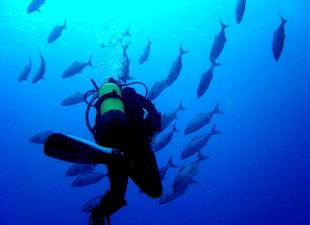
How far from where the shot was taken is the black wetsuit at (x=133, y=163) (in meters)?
3.46

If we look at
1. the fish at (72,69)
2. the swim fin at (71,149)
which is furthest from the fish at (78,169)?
the swim fin at (71,149)

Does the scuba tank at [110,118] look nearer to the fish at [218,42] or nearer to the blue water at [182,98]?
the fish at [218,42]

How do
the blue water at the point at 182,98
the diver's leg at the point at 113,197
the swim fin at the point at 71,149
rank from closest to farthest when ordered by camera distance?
the swim fin at the point at 71,149, the diver's leg at the point at 113,197, the blue water at the point at 182,98

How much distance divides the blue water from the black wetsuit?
17.5ft

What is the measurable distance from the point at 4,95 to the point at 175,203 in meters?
33.7

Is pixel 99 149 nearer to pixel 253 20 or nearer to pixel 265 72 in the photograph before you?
pixel 253 20

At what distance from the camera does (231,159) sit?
9644cm

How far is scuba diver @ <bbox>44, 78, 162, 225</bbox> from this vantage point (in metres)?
3.22

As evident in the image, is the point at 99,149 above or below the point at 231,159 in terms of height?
below

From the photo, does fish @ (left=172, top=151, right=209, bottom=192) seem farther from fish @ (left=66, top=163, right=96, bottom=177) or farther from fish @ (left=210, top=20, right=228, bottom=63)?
fish @ (left=210, top=20, right=228, bottom=63)

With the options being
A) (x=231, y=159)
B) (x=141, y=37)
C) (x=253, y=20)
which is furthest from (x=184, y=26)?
(x=231, y=159)

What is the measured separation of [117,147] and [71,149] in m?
0.49

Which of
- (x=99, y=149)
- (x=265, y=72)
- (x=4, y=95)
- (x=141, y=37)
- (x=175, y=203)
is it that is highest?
(x=4, y=95)

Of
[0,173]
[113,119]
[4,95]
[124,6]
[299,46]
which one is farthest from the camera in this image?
[0,173]
